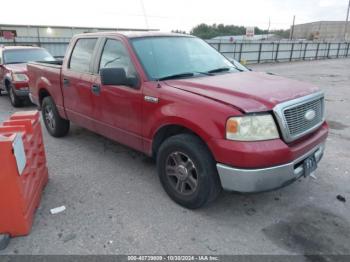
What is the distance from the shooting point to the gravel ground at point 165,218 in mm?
2766

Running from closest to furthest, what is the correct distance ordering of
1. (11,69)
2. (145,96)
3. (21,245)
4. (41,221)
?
(21,245) < (41,221) < (145,96) < (11,69)

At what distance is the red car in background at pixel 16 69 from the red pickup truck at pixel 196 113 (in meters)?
4.23

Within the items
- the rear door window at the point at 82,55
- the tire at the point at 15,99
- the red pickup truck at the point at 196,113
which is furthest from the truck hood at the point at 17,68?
the red pickup truck at the point at 196,113

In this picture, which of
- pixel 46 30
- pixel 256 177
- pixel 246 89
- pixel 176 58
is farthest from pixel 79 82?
pixel 46 30

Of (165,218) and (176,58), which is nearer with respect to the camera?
(165,218)

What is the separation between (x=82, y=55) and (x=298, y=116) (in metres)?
3.25

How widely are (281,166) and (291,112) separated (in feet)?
1.77

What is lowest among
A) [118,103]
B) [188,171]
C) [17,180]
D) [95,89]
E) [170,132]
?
[188,171]

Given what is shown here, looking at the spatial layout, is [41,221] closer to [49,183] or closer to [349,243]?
[49,183]

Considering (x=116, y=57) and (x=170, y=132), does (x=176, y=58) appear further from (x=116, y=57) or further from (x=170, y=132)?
(x=170, y=132)

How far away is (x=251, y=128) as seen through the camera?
2742 mm

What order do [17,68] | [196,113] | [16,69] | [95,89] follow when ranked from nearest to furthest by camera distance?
[196,113]
[95,89]
[16,69]
[17,68]

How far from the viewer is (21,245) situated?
2.77 meters

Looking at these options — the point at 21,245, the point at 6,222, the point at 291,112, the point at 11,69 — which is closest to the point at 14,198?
the point at 6,222
